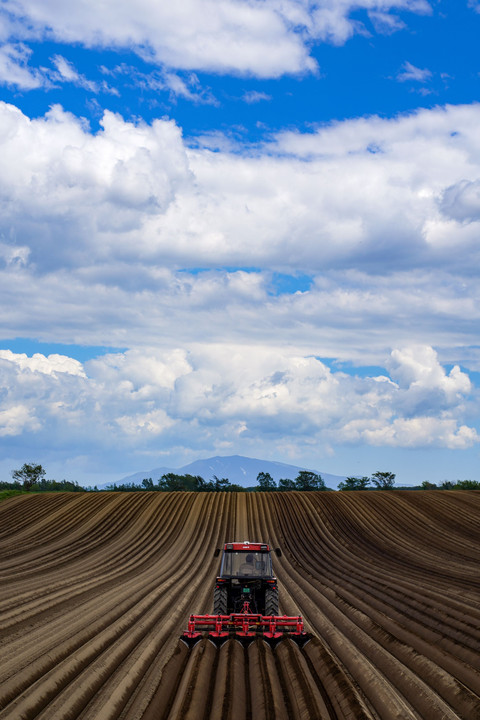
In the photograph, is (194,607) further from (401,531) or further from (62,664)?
(401,531)

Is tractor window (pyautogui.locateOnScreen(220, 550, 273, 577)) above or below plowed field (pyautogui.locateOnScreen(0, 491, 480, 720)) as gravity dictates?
above

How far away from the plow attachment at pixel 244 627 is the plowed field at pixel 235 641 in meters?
0.31

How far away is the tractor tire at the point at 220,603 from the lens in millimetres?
14484

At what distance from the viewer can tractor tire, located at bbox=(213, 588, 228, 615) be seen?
14484 millimetres

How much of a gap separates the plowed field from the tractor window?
6.40ft

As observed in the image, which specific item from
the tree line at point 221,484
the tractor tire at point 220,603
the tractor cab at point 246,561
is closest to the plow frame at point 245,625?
the tractor tire at point 220,603

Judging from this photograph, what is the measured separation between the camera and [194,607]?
18688mm

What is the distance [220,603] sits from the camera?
14531 millimetres

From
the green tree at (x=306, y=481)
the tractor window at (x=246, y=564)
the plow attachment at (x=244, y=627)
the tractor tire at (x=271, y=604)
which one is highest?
the green tree at (x=306, y=481)

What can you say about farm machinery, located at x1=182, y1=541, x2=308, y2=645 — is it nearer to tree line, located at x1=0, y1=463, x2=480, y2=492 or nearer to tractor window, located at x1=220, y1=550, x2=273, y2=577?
tractor window, located at x1=220, y1=550, x2=273, y2=577

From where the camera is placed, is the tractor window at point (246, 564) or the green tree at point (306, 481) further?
the green tree at point (306, 481)

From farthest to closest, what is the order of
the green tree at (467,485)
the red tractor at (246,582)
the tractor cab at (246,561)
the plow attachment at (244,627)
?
the green tree at (467,485) < the tractor cab at (246,561) < the red tractor at (246,582) < the plow attachment at (244,627)

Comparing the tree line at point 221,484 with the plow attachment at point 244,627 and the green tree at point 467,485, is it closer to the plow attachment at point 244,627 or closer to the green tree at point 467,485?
the green tree at point 467,485

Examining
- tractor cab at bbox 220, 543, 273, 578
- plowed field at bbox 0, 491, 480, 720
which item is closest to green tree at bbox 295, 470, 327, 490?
plowed field at bbox 0, 491, 480, 720
